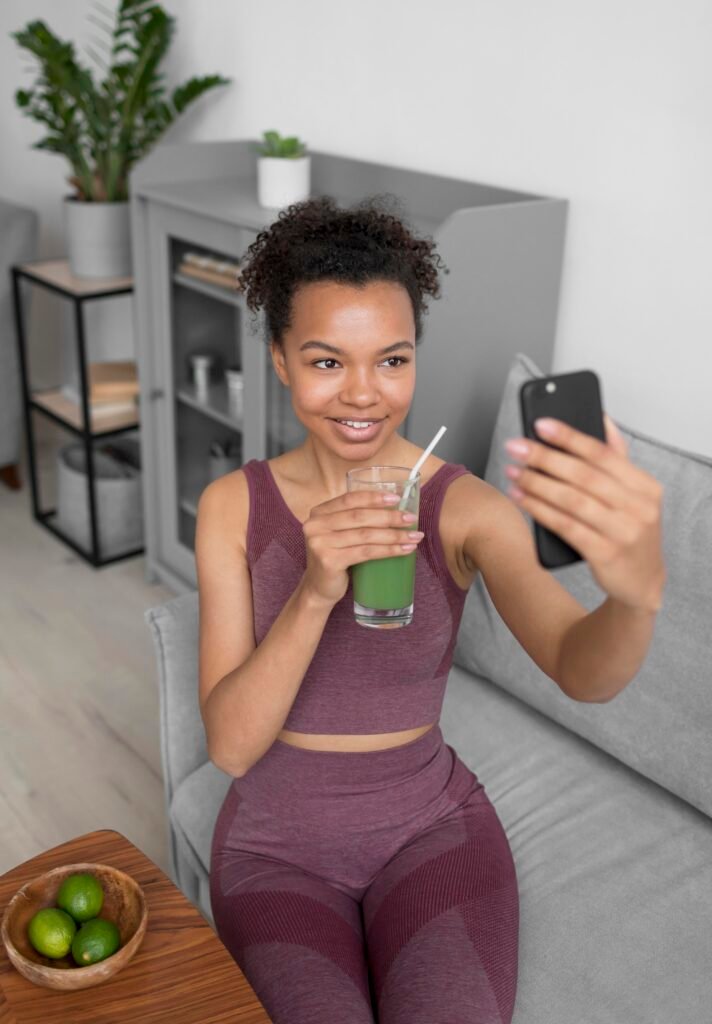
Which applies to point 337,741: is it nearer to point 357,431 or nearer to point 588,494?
point 357,431

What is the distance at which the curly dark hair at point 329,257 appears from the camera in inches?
47.2

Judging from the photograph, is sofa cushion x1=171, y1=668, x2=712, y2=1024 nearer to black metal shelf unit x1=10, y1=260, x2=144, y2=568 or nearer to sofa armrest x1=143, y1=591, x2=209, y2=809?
sofa armrest x1=143, y1=591, x2=209, y2=809

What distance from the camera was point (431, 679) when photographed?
52.5 inches

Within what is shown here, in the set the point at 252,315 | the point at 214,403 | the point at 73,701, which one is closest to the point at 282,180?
the point at 252,315

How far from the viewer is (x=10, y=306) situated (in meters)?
3.29

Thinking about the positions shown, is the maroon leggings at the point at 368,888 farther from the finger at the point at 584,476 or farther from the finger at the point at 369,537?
the finger at the point at 584,476

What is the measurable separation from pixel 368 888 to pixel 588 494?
0.75 metres

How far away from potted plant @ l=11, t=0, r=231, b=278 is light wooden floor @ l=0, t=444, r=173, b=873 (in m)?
0.88

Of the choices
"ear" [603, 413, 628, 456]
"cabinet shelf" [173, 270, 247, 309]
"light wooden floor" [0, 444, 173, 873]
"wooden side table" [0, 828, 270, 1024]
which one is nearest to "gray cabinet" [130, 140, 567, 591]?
"cabinet shelf" [173, 270, 247, 309]

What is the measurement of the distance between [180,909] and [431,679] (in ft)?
1.33

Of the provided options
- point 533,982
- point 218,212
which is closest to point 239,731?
point 533,982

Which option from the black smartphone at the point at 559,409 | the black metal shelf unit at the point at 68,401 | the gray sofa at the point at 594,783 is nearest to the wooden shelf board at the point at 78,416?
the black metal shelf unit at the point at 68,401

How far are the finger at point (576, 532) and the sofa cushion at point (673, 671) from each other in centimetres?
68

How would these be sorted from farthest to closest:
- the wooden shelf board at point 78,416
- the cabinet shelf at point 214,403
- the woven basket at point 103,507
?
the woven basket at point 103,507, the wooden shelf board at point 78,416, the cabinet shelf at point 214,403
